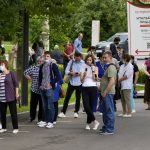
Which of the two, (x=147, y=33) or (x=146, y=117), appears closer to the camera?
(x=146, y=117)

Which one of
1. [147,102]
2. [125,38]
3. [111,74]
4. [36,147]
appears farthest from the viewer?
[125,38]

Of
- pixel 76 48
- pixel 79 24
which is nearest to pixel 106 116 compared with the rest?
pixel 76 48

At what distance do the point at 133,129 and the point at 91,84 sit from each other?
4.62ft

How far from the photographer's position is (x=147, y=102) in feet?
61.3

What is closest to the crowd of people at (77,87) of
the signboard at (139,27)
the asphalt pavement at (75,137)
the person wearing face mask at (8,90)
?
the person wearing face mask at (8,90)

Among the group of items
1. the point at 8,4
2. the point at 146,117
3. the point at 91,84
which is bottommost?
the point at 146,117

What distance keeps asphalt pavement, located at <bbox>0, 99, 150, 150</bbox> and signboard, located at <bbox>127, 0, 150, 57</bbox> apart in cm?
950

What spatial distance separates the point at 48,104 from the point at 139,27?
11647 mm

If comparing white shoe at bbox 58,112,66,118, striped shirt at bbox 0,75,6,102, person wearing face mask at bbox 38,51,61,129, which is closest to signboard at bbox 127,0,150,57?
white shoe at bbox 58,112,66,118

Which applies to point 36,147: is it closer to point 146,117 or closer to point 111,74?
point 111,74

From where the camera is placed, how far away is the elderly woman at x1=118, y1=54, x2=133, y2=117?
54.1 feet

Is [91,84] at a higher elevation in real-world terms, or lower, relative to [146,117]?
higher

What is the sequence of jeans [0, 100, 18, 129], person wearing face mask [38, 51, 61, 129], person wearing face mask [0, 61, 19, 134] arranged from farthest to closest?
1. person wearing face mask [38, 51, 61, 129]
2. jeans [0, 100, 18, 129]
3. person wearing face mask [0, 61, 19, 134]

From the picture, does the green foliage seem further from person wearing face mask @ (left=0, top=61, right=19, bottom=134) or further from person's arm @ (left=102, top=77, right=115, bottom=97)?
person's arm @ (left=102, top=77, right=115, bottom=97)
